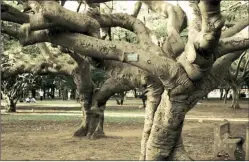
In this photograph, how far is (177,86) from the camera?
7.53 metres

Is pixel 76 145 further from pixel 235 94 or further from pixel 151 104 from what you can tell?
pixel 235 94

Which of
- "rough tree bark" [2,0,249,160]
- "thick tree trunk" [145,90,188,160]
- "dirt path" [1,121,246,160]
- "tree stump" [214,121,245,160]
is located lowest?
"dirt path" [1,121,246,160]

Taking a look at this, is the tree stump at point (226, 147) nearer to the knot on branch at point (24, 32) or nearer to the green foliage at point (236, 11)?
the knot on branch at point (24, 32)

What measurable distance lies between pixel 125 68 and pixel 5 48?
18.9 m

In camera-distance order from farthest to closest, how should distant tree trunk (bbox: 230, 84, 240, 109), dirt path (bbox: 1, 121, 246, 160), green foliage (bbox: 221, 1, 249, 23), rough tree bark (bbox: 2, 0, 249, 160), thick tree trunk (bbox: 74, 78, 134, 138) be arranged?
distant tree trunk (bbox: 230, 84, 240, 109) < green foliage (bbox: 221, 1, 249, 23) < thick tree trunk (bbox: 74, 78, 134, 138) < dirt path (bbox: 1, 121, 246, 160) < rough tree bark (bbox: 2, 0, 249, 160)

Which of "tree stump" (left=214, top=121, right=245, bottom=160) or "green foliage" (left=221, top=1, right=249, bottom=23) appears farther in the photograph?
"green foliage" (left=221, top=1, right=249, bottom=23)

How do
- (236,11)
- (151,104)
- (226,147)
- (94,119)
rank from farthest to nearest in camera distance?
(236,11)
(94,119)
(226,147)
(151,104)

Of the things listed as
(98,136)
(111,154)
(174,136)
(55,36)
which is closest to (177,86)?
(174,136)

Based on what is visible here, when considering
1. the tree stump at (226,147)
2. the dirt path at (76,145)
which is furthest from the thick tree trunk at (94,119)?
the tree stump at (226,147)

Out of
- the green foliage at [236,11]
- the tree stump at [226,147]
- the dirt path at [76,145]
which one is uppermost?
the green foliage at [236,11]

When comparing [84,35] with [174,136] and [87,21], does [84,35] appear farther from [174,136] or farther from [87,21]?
[174,136]

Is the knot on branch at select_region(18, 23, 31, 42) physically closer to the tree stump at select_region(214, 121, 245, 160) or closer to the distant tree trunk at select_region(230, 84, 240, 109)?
the tree stump at select_region(214, 121, 245, 160)

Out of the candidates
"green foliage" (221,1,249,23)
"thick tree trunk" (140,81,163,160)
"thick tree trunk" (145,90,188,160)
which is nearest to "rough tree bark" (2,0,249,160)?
"thick tree trunk" (145,90,188,160)

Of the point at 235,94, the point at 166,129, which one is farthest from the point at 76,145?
the point at 235,94
